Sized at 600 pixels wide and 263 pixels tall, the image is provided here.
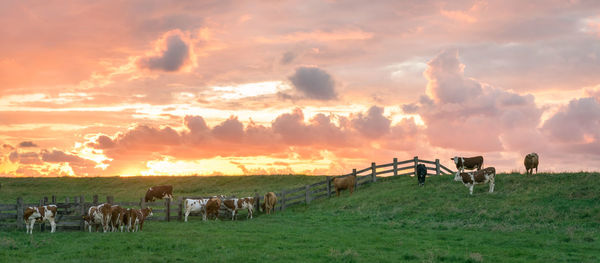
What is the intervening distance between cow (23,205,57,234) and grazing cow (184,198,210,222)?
24.1 feet

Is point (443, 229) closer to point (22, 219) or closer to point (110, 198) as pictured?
point (110, 198)

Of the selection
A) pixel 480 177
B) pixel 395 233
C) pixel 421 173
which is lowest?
pixel 395 233

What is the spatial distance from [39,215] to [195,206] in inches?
332

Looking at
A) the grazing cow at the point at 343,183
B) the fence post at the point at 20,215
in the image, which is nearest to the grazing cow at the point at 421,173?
the grazing cow at the point at 343,183

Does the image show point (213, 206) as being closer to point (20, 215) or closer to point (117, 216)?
point (117, 216)

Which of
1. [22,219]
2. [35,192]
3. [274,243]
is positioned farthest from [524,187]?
[35,192]

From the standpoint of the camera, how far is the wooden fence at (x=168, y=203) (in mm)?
23609

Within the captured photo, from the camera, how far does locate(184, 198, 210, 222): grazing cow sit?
2833cm

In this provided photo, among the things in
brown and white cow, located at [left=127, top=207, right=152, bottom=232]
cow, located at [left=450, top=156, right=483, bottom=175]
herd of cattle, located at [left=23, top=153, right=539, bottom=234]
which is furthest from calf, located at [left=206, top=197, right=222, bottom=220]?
cow, located at [left=450, top=156, right=483, bottom=175]

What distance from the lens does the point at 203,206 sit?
2870 centimetres

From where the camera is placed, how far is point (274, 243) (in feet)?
60.5

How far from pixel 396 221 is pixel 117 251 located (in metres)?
14.8

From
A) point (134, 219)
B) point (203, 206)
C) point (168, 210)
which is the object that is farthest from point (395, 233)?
point (168, 210)

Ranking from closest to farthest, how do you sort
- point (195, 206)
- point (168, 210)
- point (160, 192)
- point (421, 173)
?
point (168, 210)
point (195, 206)
point (421, 173)
point (160, 192)
